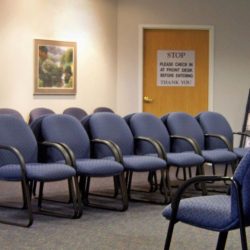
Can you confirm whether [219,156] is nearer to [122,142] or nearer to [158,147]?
[158,147]

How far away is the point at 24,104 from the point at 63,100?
65 cm

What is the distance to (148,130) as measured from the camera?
19.8 ft

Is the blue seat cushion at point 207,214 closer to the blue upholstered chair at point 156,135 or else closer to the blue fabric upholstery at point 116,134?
the blue fabric upholstery at point 116,134

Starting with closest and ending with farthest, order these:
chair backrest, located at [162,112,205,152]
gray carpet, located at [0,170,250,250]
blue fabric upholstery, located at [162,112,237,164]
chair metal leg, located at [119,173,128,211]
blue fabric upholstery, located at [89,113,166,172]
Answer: gray carpet, located at [0,170,250,250], chair metal leg, located at [119,173,128,211], blue fabric upholstery, located at [89,113,166,172], blue fabric upholstery, located at [162,112,237,164], chair backrest, located at [162,112,205,152]

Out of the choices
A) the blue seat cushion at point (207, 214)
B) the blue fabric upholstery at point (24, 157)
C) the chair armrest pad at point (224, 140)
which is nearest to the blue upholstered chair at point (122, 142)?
the blue fabric upholstery at point (24, 157)

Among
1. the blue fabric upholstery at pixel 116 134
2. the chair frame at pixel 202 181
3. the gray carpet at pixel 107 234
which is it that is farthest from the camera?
the blue fabric upholstery at pixel 116 134

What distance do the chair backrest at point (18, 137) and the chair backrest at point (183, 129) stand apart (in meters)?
1.70

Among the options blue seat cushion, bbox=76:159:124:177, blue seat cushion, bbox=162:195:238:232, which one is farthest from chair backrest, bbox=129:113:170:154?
blue seat cushion, bbox=162:195:238:232

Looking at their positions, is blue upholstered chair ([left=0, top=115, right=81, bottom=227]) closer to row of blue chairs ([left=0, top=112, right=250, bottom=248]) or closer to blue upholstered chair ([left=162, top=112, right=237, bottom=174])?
row of blue chairs ([left=0, top=112, right=250, bottom=248])

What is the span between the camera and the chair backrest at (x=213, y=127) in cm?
652

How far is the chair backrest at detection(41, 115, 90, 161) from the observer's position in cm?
532

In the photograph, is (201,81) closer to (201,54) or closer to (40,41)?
(201,54)

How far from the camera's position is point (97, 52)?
8.54 meters

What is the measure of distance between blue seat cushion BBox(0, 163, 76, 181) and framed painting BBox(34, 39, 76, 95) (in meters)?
3.32
